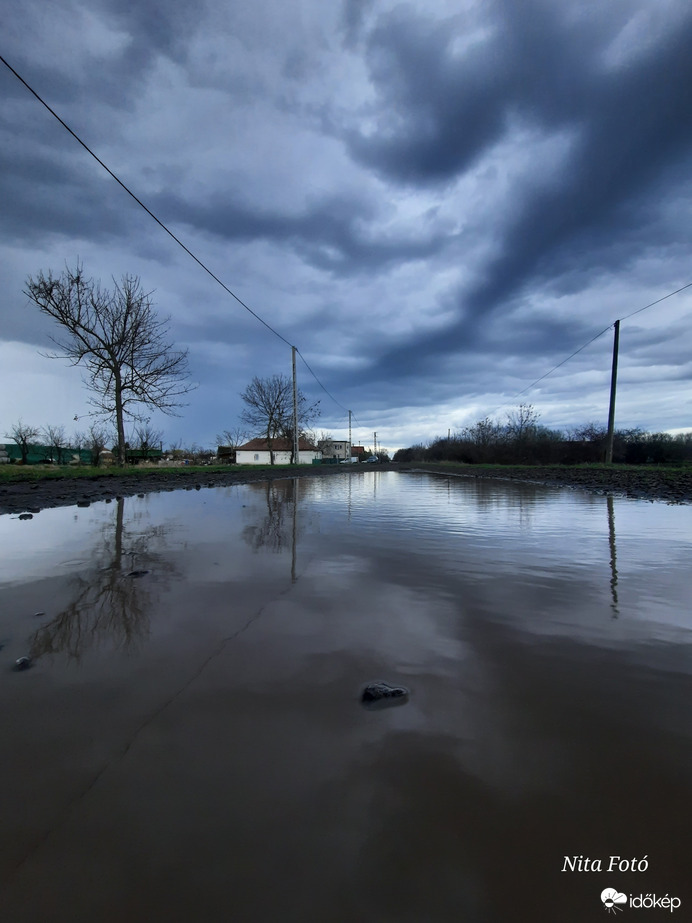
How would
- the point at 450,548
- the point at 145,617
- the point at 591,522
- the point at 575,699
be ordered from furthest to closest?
the point at 591,522
the point at 450,548
the point at 145,617
the point at 575,699

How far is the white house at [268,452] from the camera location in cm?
8275

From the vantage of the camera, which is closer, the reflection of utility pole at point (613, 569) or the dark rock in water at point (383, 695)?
the dark rock in water at point (383, 695)

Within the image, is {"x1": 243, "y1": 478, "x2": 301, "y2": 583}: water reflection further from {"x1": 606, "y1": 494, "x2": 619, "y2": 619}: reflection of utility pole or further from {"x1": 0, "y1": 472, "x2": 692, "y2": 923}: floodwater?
{"x1": 606, "y1": 494, "x2": 619, "y2": 619}: reflection of utility pole

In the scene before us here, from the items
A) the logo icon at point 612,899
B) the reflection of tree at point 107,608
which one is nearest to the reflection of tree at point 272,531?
the reflection of tree at point 107,608

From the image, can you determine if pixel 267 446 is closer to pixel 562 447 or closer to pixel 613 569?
pixel 562 447

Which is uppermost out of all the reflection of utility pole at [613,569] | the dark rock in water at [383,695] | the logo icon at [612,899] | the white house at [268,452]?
the white house at [268,452]

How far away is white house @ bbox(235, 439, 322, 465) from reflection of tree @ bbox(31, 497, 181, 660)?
73.7 meters

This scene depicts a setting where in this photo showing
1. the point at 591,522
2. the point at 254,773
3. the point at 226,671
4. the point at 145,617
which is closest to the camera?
the point at 254,773

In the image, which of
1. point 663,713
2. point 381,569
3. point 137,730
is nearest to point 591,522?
point 381,569

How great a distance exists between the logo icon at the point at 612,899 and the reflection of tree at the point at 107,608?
207 centimetres

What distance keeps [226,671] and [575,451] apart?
39.4m

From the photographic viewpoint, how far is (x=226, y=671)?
6.54 ft

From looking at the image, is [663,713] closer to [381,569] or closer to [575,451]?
[381,569]

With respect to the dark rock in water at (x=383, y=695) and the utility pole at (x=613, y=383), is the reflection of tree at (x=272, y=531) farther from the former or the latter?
the utility pole at (x=613, y=383)
